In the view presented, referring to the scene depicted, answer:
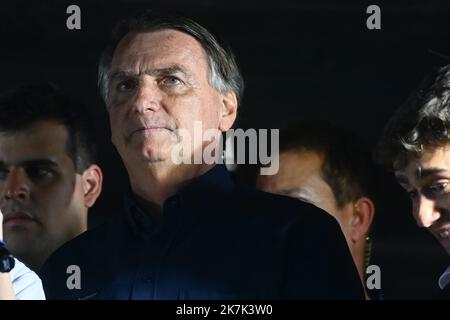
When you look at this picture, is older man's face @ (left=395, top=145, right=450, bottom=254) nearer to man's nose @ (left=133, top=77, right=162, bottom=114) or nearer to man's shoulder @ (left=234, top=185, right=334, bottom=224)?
man's shoulder @ (left=234, top=185, right=334, bottom=224)

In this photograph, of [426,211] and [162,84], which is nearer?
[162,84]

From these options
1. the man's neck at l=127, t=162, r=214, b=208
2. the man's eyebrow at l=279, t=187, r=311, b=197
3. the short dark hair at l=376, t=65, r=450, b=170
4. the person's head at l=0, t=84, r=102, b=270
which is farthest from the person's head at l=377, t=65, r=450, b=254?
the person's head at l=0, t=84, r=102, b=270

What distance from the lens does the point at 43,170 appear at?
329 cm

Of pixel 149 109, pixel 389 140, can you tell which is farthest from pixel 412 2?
pixel 149 109

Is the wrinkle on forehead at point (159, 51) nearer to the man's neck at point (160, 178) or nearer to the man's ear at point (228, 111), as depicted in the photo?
the man's ear at point (228, 111)

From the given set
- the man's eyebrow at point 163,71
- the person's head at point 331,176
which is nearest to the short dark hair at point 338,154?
the person's head at point 331,176

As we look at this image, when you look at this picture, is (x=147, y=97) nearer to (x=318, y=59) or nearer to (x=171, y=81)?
(x=171, y=81)

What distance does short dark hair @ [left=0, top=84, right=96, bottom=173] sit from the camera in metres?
3.32

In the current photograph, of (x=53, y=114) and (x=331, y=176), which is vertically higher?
(x=53, y=114)

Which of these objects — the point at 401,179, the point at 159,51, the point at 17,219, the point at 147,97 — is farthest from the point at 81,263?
the point at 401,179

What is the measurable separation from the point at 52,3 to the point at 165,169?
685 mm

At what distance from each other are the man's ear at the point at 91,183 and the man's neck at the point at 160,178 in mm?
249

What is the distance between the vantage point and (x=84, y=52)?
335 centimetres

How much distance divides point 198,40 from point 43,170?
0.58 m
